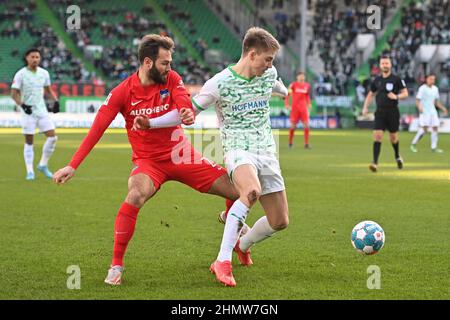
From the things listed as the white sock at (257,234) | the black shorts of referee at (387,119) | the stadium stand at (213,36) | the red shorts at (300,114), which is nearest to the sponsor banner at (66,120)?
the stadium stand at (213,36)

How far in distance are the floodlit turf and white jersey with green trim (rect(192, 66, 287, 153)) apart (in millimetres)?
1121

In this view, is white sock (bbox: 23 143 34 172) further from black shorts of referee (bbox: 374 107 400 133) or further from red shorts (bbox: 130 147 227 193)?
red shorts (bbox: 130 147 227 193)

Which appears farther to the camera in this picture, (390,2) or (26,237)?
(390,2)

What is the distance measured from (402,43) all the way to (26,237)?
40.7m

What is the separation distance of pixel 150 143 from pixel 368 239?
2.15 metres

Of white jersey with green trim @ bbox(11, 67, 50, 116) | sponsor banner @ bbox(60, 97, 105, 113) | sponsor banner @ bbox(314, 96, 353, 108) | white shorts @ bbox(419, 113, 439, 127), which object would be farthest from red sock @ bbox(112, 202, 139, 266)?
sponsor banner @ bbox(314, 96, 353, 108)

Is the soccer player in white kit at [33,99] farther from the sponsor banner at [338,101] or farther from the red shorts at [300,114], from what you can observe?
the sponsor banner at [338,101]

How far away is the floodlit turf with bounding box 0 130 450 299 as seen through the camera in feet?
22.1

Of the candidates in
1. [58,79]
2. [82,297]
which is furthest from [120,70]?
[82,297]

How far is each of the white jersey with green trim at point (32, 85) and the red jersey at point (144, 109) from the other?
852cm

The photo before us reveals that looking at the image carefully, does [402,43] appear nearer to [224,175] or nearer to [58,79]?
[58,79]

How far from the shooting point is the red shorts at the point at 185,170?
7316mm

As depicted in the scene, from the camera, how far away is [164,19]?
171 ft

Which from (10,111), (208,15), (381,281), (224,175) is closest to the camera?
(381,281)
